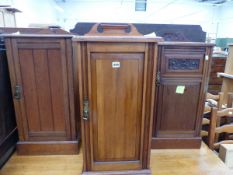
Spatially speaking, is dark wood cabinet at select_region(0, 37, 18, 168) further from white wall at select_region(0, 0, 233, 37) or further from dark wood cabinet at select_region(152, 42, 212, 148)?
white wall at select_region(0, 0, 233, 37)

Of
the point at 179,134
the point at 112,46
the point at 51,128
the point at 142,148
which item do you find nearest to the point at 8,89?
the point at 51,128

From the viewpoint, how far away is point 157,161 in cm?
193

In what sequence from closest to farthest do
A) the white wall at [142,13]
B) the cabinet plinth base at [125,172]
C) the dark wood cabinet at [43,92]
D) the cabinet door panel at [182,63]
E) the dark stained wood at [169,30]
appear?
the cabinet plinth base at [125,172]
the dark wood cabinet at [43,92]
the cabinet door panel at [182,63]
the dark stained wood at [169,30]
the white wall at [142,13]

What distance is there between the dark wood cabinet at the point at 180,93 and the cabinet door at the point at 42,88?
0.99 m

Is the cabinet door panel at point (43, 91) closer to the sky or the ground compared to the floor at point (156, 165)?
closer to the sky

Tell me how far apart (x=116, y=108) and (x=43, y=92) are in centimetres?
84

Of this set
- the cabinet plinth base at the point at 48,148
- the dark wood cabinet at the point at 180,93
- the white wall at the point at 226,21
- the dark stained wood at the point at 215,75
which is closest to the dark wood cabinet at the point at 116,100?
the cabinet plinth base at the point at 48,148

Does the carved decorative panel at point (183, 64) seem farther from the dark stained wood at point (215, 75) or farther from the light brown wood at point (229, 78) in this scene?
the dark stained wood at point (215, 75)

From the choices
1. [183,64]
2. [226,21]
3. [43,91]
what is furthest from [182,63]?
[226,21]

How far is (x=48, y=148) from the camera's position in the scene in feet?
6.46

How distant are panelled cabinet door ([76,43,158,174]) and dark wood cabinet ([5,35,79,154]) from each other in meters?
0.48

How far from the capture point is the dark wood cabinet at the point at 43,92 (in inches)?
67.9

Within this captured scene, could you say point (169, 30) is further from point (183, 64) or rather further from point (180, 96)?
point (180, 96)

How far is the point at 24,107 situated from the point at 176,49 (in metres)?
1.68
